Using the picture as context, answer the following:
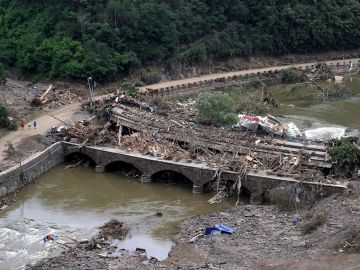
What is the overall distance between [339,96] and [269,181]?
31.3 m

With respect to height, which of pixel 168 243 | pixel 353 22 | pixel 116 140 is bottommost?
pixel 168 243

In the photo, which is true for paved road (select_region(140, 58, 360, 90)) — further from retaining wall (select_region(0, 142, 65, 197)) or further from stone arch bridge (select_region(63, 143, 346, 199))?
stone arch bridge (select_region(63, 143, 346, 199))

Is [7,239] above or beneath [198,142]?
beneath

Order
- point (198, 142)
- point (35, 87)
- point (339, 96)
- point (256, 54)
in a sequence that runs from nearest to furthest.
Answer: point (198, 142), point (35, 87), point (339, 96), point (256, 54)

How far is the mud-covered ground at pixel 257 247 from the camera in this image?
3184 centimetres

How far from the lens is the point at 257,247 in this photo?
3378 cm

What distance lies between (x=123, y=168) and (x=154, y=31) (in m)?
26.6

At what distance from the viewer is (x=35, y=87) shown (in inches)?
2520

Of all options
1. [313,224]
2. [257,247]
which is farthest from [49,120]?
[313,224]

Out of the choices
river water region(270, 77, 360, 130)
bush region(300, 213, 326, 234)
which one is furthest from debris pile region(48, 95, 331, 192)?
river water region(270, 77, 360, 130)

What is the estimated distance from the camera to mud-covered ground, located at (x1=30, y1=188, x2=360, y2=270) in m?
31.8

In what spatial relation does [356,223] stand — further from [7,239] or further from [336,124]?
[336,124]

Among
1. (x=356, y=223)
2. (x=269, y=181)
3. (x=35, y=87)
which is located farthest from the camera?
(x=35, y=87)

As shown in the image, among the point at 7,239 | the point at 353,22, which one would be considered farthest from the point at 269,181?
the point at 353,22
